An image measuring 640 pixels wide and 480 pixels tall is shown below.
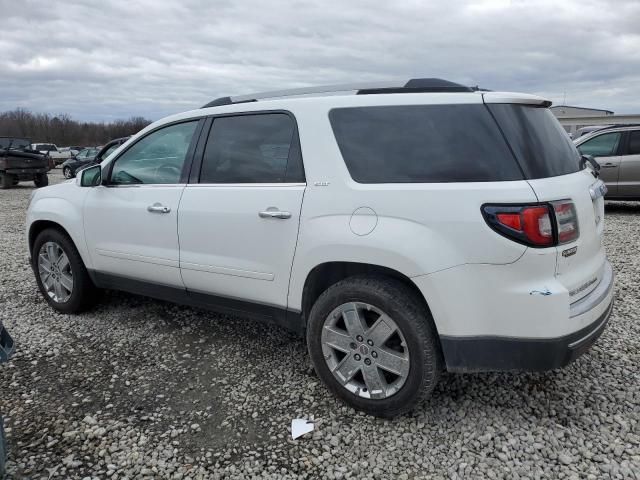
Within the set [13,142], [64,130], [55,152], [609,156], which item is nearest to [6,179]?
[13,142]

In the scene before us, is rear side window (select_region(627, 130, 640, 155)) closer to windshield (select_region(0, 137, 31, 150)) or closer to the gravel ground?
the gravel ground

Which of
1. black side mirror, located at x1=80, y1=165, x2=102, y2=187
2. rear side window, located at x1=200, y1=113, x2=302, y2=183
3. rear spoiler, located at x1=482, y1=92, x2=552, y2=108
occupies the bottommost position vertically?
black side mirror, located at x1=80, y1=165, x2=102, y2=187

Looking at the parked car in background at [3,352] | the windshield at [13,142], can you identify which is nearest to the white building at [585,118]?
the windshield at [13,142]

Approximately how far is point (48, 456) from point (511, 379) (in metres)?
2.73

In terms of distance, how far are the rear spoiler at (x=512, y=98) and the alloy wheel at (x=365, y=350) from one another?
4.09ft

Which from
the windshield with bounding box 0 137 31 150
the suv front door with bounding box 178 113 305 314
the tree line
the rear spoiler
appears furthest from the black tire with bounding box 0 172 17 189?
the tree line

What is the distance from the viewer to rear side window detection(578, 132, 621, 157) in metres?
9.95

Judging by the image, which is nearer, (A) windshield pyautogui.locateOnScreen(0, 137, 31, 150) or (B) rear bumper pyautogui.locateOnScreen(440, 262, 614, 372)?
(B) rear bumper pyautogui.locateOnScreen(440, 262, 614, 372)

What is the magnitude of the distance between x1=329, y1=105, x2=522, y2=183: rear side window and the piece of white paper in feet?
4.59

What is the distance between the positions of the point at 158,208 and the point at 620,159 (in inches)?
374

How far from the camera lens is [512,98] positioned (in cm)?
260

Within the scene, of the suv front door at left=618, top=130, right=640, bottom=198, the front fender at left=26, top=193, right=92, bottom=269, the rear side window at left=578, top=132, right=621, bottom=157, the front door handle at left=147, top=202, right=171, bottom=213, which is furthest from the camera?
the rear side window at left=578, top=132, right=621, bottom=157

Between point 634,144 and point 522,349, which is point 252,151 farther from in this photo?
point 634,144

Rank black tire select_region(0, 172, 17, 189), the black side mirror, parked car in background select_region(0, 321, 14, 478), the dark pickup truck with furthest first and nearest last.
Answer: black tire select_region(0, 172, 17, 189)
the dark pickup truck
the black side mirror
parked car in background select_region(0, 321, 14, 478)
